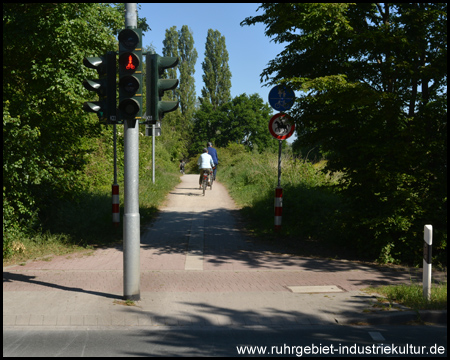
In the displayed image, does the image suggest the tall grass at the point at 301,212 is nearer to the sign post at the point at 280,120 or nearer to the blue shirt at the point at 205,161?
the sign post at the point at 280,120

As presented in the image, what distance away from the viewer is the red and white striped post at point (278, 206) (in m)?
10.3

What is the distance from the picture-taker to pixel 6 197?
28.5 feet

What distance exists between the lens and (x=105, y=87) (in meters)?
6.07

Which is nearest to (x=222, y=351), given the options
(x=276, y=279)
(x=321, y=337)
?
(x=321, y=337)

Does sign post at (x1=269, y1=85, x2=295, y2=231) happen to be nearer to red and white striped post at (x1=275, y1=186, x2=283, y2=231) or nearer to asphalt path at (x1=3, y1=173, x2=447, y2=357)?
red and white striped post at (x1=275, y1=186, x2=283, y2=231)

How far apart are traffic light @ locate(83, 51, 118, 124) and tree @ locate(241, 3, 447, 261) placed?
345 centimetres

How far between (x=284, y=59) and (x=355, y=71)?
162cm

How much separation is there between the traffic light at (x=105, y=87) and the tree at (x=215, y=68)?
5888cm

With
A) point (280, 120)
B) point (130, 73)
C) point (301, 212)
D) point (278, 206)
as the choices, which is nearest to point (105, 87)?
point (130, 73)

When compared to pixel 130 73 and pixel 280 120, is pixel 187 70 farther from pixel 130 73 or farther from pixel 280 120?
pixel 130 73

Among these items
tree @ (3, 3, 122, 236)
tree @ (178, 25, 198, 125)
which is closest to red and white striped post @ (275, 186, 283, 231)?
tree @ (3, 3, 122, 236)

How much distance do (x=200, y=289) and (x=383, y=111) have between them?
14.4ft

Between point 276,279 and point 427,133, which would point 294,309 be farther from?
point 427,133

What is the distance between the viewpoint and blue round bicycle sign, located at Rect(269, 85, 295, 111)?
28.2ft
